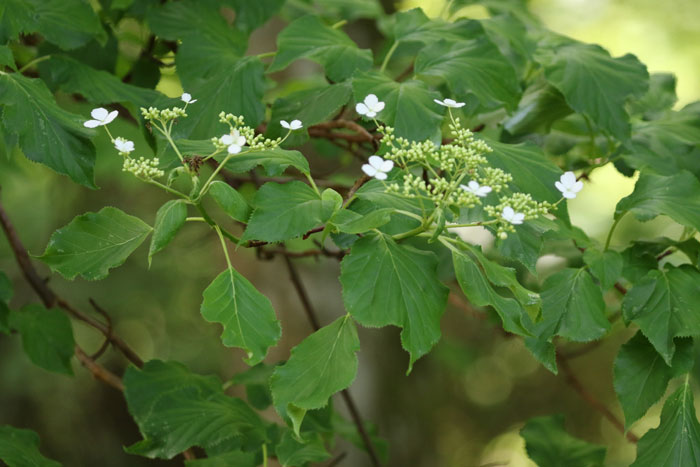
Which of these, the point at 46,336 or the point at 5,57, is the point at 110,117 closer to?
the point at 5,57

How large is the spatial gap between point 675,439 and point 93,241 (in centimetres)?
79

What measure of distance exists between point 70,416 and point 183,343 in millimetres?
883

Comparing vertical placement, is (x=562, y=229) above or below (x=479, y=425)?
above

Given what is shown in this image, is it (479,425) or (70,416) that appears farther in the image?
Result: (479,425)

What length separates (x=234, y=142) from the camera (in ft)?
2.44

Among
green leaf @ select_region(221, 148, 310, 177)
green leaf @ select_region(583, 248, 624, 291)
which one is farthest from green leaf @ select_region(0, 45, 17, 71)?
green leaf @ select_region(583, 248, 624, 291)

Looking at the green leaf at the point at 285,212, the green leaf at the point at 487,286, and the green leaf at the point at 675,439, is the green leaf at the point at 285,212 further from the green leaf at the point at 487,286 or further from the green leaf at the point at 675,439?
the green leaf at the point at 675,439

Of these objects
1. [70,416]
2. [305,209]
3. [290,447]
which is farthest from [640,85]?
[70,416]

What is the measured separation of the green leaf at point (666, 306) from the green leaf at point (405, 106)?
339 millimetres

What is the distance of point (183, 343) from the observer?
16.9 feet

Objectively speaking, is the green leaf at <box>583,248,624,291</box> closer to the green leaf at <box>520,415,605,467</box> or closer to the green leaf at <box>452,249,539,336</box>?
the green leaf at <box>452,249,539,336</box>

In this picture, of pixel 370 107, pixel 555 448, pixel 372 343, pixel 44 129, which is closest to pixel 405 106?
pixel 370 107

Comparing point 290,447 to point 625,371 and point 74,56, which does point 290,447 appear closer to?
point 625,371

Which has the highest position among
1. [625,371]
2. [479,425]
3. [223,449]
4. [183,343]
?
[625,371]
